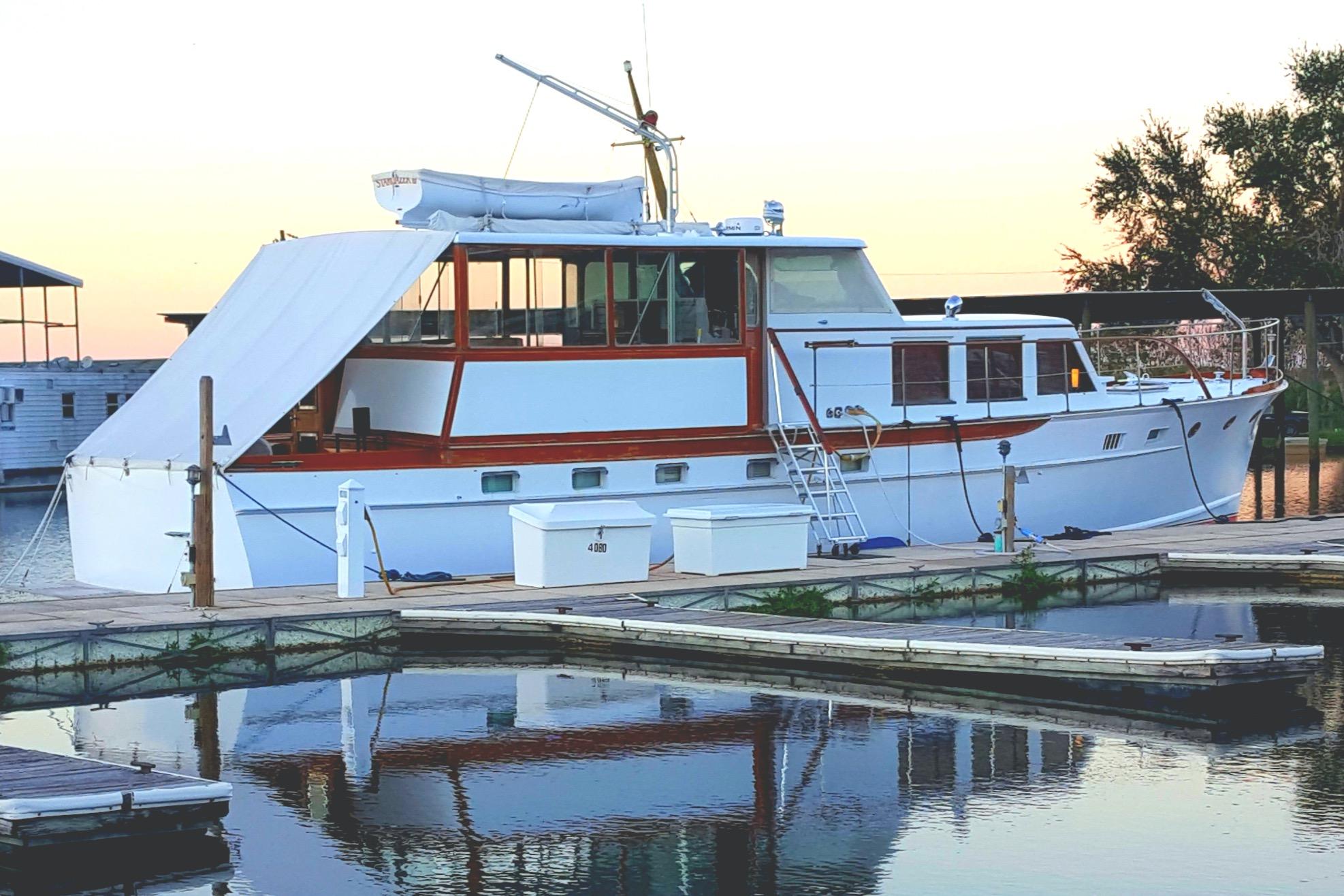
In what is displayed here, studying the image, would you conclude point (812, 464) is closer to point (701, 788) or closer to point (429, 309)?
point (429, 309)

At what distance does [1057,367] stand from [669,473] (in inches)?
254

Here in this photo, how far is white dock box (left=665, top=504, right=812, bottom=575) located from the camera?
67.4 ft

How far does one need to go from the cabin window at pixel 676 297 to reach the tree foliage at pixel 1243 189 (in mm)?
43053

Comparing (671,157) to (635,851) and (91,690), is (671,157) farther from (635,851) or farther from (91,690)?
(635,851)

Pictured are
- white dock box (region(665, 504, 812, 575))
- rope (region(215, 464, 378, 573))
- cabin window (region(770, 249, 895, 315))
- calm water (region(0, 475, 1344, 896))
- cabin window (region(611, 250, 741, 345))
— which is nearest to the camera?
calm water (region(0, 475, 1344, 896))

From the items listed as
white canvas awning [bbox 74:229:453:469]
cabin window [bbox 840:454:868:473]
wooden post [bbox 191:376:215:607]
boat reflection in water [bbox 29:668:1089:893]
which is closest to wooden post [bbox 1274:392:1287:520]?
cabin window [bbox 840:454:868:473]

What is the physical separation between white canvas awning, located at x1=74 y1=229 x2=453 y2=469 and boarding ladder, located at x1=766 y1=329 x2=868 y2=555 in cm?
466

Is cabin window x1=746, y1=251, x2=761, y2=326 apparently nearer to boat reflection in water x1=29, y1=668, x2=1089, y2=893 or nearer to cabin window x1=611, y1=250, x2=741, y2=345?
cabin window x1=611, y1=250, x2=741, y2=345

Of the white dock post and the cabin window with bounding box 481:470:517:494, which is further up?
the cabin window with bounding box 481:470:517:494

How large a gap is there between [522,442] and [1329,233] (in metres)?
48.9

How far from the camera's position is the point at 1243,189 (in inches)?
2511

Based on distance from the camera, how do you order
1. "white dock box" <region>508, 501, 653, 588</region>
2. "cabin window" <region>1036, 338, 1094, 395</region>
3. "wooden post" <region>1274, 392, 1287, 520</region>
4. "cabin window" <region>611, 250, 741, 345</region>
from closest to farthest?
"white dock box" <region>508, 501, 653, 588</region>, "cabin window" <region>611, 250, 741, 345</region>, "cabin window" <region>1036, 338, 1094, 395</region>, "wooden post" <region>1274, 392, 1287, 520</region>

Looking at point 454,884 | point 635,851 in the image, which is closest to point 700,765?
point 635,851

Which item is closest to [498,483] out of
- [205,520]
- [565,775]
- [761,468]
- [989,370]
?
[761,468]
